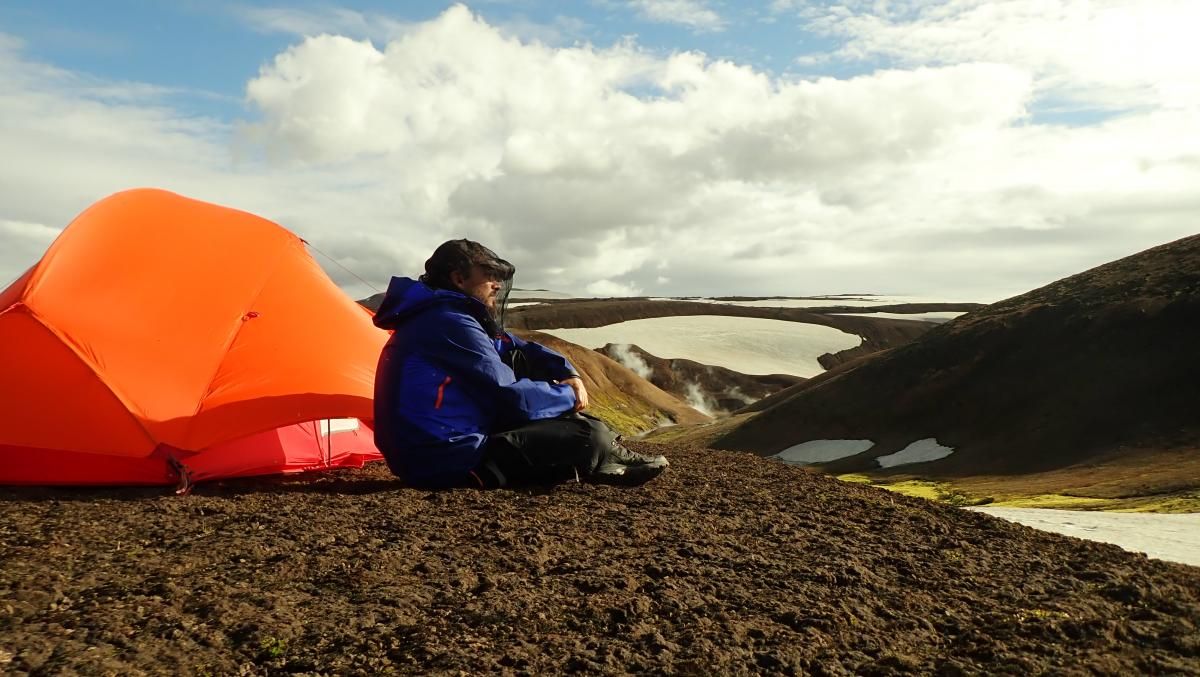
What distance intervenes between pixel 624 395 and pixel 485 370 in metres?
61.6

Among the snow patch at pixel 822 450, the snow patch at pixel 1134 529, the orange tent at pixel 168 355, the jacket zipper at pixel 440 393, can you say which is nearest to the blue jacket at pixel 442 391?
the jacket zipper at pixel 440 393

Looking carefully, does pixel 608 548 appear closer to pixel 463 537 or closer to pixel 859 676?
pixel 463 537

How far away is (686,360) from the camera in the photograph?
87.7 metres

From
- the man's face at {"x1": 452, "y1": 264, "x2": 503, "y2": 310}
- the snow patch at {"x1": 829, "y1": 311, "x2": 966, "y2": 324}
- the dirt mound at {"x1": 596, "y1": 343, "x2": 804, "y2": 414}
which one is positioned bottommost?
the dirt mound at {"x1": 596, "y1": 343, "x2": 804, "y2": 414}

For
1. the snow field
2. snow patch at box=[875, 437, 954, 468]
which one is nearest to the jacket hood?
snow patch at box=[875, 437, 954, 468]

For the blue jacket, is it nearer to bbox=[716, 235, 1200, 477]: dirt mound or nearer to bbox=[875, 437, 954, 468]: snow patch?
bbox=[716, 235, 1200, 477]: dirt mound

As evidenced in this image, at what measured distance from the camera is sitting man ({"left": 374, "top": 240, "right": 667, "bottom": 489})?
6.85 m

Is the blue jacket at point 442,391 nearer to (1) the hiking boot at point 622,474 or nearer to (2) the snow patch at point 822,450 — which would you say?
(1) the hiking boot at point 622,474

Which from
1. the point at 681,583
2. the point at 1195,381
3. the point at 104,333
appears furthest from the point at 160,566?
the point at 1195,381

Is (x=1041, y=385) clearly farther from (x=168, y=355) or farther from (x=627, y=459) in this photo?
(x=168, y=355)

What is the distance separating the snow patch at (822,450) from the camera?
3312cm

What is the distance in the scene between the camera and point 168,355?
24.2 ft

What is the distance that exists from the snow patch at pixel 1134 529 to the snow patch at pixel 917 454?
21910 mm

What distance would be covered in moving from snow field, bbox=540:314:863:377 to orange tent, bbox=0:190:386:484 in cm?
8084
